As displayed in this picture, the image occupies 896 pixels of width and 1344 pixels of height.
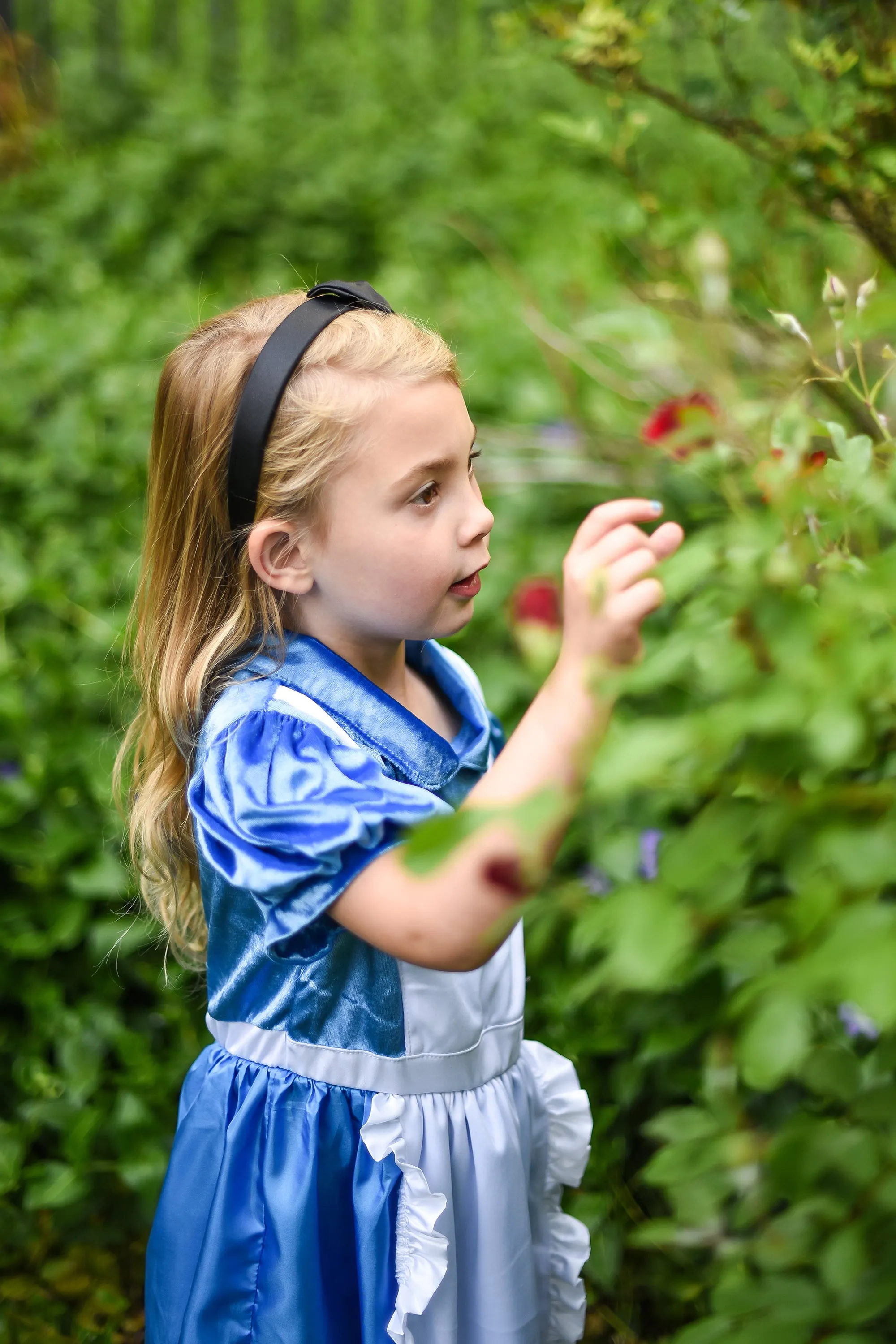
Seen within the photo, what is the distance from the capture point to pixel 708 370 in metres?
1.31

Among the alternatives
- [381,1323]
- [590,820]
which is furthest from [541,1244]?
[590,820]

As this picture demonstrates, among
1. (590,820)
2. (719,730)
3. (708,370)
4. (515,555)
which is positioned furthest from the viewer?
(515,555)

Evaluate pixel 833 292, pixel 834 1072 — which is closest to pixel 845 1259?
pixel 834 1072

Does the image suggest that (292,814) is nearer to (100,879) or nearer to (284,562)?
(284,562)

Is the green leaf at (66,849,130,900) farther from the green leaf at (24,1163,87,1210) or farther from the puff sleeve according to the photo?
the puff sleeve

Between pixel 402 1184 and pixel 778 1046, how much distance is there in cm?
74

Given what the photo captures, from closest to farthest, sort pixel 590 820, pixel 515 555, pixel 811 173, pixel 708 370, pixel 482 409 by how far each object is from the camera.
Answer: pixel 708 370 → pixel 811 173 → pixel 590 820 → pixel 515 555 → pixel 482 409

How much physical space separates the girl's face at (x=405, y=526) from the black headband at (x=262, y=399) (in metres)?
0.08

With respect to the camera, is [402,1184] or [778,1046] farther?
[402,1184]

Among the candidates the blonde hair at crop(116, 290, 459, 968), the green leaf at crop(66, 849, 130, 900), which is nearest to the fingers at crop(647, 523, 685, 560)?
the blonde hair at crop(116, 290, 459, 968)

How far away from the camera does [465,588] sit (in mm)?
1112

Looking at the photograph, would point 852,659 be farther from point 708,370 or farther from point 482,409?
point 482,409

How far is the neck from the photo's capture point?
1.16 meters

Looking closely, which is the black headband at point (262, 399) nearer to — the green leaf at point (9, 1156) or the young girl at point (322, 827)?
the young girl at point (322, 827)
